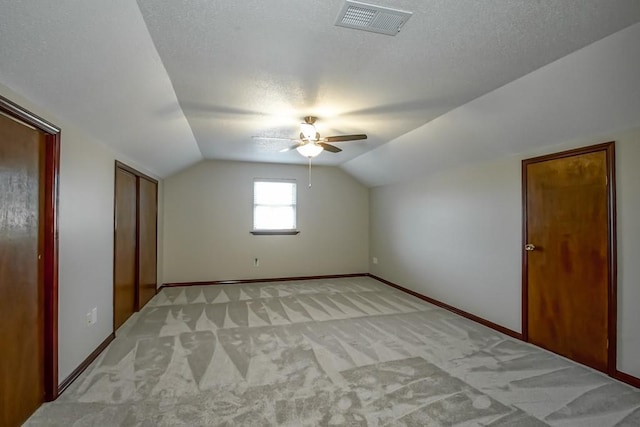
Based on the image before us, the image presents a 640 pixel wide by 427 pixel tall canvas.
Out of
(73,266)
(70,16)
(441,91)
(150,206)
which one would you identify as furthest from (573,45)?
(150,206)

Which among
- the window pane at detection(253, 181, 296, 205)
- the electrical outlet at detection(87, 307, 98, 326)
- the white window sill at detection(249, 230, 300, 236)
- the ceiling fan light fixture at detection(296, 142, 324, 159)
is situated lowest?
the electrical outlet at detection(87, 307, 98, 326)

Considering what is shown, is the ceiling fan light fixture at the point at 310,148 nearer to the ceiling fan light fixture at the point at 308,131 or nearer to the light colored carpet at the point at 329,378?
the ceiling fan light fixture at the point at 308,131

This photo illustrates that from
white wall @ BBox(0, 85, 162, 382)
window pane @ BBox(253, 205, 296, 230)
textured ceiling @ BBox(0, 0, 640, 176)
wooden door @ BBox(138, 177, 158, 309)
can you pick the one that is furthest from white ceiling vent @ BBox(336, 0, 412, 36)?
window pane @ BBox(253, 205, 296, 230)

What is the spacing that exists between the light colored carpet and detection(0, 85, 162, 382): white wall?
26 centimetres

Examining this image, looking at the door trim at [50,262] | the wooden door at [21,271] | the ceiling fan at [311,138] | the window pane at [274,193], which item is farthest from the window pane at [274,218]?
the wooden door at [21,271]

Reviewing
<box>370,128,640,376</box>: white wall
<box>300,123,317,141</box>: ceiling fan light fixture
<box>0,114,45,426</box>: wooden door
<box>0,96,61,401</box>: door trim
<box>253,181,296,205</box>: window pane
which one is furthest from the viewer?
<box>253,181,296,205</box>: window pane

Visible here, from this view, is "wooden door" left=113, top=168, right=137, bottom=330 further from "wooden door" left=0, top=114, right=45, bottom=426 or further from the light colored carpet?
"wooden door" left=0, top=114, right=45, bottom=426

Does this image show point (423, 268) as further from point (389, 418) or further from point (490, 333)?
point (389, 418)

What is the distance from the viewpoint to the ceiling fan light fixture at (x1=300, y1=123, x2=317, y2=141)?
3244 millimetres

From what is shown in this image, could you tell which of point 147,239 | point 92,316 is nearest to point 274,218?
point 147,239

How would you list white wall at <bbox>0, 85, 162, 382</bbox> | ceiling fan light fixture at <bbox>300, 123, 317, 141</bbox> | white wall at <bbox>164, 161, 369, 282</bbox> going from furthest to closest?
1. white wall at <bbox>164, 161, 369, 282</bbox>
2. ceiling fan light fixture at <bbox>300, 123, 317, 141</bbox>
3. white wall at <bbox>0, 85, 162, 382</bbox>

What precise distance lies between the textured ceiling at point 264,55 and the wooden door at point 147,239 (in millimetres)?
1341

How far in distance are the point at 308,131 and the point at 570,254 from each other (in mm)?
2816

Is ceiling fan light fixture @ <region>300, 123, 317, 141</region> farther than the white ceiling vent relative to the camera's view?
Yes
